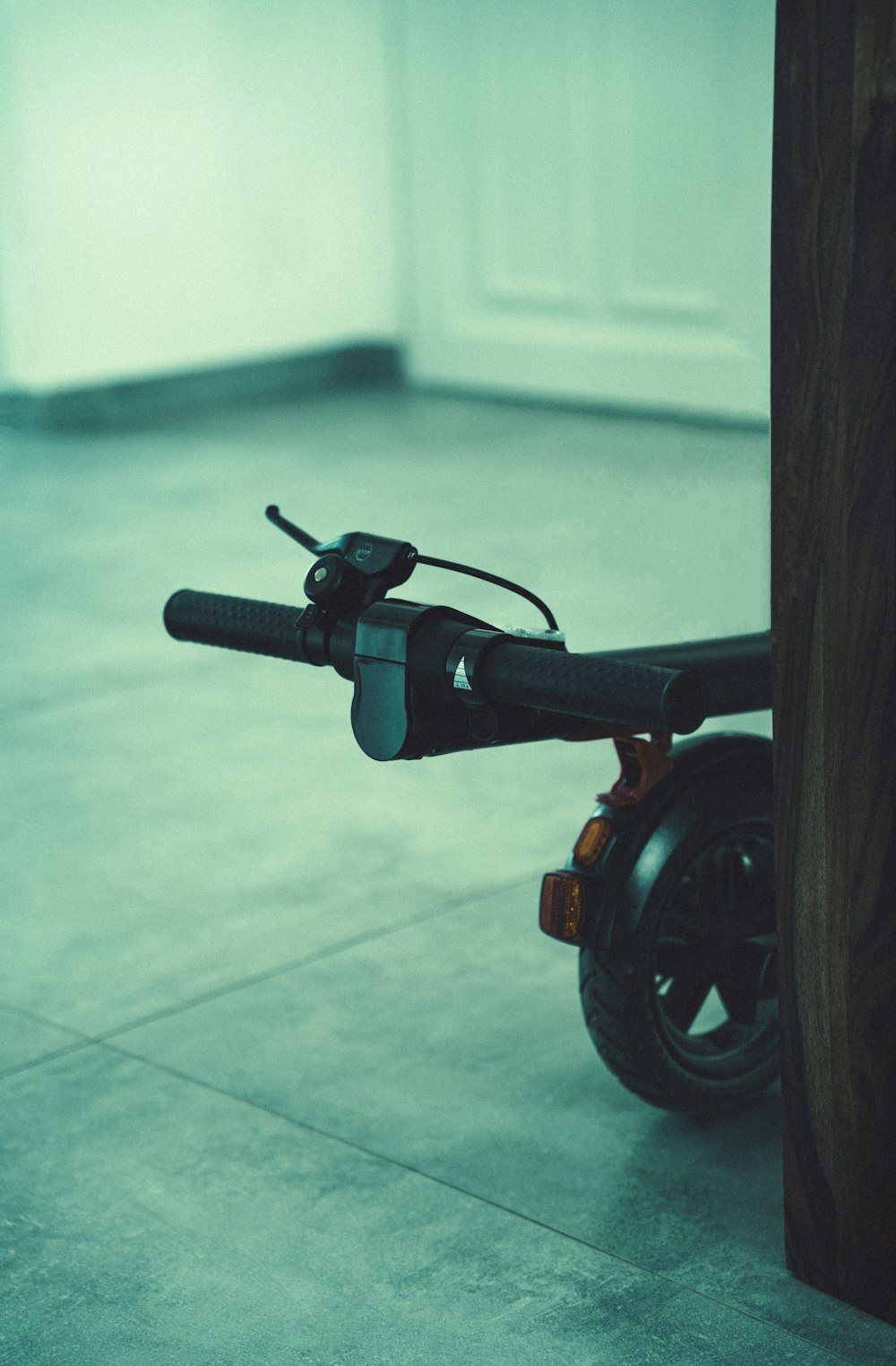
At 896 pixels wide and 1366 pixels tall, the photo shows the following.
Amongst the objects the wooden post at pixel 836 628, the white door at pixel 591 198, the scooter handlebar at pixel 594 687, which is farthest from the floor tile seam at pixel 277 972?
the white door at pixel 591 198

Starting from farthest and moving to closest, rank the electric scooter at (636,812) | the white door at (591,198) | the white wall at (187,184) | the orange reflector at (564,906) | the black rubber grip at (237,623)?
the white wall at (187,184) → the white door at (591,198) → the orange reflector at (564,906) → the black rubber grip at (237,623) → the electric scooter at (636,812)

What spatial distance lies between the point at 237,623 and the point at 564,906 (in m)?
0.38

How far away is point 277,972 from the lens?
6.48 ft

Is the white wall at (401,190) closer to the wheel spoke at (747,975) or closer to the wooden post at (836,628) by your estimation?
the wheel spoke at (747,975)

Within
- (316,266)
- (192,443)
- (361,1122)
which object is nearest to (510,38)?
(316,266)

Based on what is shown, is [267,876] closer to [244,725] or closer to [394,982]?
[394,982]

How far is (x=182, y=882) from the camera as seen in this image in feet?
7.30

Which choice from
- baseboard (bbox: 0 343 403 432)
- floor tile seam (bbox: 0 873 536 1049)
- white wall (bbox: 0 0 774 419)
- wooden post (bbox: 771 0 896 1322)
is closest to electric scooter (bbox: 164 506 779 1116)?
wooden post (bbox: 771 0 896 1322)

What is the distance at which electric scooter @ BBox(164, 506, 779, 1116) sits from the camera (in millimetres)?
1213

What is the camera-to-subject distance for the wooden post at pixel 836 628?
1109mm

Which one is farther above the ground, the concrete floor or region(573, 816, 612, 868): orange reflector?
region(573, 816, 612, 868): orange reflector

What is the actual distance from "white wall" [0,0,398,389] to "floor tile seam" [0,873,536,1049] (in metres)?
3.49

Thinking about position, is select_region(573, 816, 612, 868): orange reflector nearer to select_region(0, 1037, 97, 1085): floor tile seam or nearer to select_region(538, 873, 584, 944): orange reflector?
select_region(538, 873, 584, 944): orange reflector

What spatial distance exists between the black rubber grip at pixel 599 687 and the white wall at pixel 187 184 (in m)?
4.33
